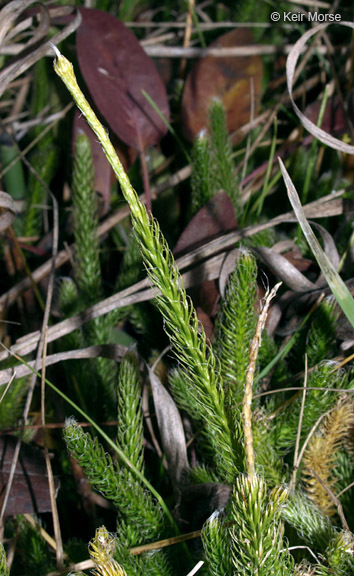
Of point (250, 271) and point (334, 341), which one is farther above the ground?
point (250, 271)

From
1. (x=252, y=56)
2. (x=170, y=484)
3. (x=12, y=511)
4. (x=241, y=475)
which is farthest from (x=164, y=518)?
(x=252, y=56)

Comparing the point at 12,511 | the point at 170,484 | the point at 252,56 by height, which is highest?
the point at 252,56

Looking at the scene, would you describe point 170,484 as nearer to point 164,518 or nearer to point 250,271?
point 164,518

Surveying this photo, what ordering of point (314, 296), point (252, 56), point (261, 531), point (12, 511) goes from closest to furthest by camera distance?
point (261, 531), point (12, 511), point (314, 296), point (252, 56)

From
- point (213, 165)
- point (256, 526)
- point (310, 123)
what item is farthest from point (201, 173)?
point (256, 526)

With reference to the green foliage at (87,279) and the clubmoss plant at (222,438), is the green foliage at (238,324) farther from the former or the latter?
the green foliage at (87,279)

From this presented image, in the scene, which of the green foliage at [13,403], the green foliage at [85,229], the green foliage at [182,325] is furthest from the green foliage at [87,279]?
the green foliage at [182,325]

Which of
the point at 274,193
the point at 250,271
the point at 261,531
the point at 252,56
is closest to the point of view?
the point at 261,531
